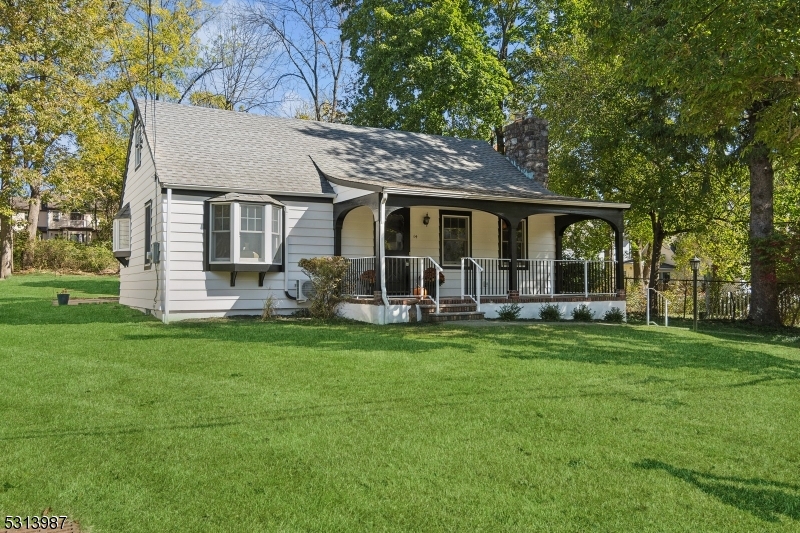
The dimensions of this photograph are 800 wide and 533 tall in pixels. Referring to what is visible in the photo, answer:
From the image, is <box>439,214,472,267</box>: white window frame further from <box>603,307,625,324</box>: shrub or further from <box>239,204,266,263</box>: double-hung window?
<box>239,204,266,263</box>: double-hung window

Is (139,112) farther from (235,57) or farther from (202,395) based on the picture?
(235,57)

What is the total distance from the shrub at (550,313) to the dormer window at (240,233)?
238 inches

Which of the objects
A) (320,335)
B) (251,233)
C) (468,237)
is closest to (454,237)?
(468,237)

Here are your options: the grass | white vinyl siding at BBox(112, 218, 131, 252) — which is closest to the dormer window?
the grass

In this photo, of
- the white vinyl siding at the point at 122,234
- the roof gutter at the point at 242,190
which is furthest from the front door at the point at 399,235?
the white vinyl siding at the point at 122,234

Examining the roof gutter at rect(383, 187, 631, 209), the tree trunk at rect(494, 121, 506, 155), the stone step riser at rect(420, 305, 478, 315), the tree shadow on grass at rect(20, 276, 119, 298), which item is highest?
the tree trunk at rect(494, 121, 506, 155)

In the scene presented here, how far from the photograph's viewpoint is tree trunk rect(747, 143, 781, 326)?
49.2 feet

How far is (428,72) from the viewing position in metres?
22.4

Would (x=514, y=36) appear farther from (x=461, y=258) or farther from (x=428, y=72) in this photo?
(x=461, y=258)

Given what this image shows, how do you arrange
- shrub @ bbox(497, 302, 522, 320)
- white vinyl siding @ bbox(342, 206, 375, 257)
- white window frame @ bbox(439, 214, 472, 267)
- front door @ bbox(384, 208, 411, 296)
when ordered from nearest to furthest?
1. shrub @ bbox(497, 302, 522, 320)
2. white vinyl siding @ bbox(342, 206, 375, 257)
3. front door @ bbox(384, 208, 411, 296)
4. white window frame @ bbox(439, 214, 472, 267)

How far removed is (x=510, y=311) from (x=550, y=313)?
1024mm

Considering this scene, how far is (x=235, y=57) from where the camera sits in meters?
33.0

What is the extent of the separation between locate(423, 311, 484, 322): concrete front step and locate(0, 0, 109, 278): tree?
14412 mm

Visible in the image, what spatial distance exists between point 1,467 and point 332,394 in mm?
2645
